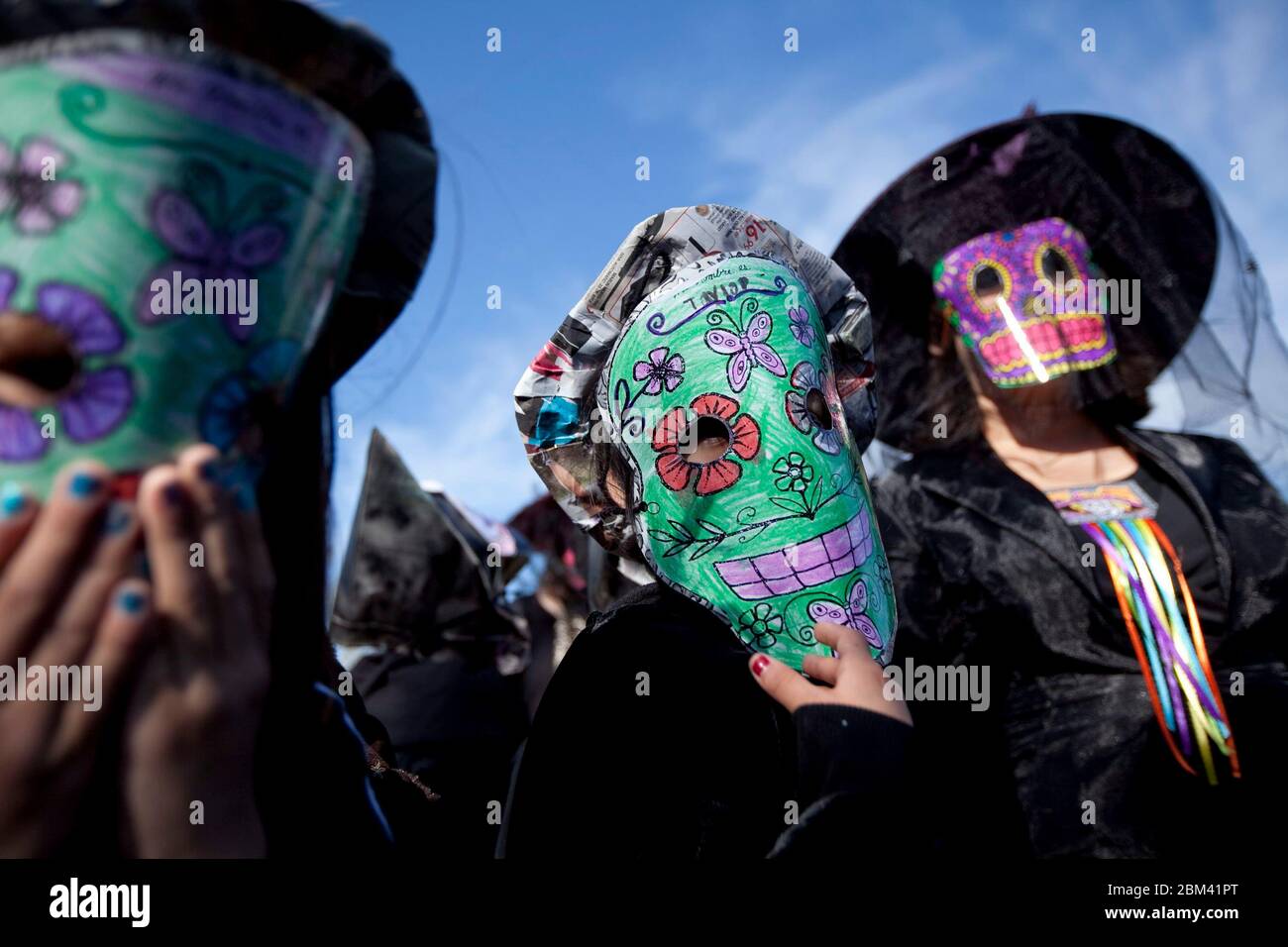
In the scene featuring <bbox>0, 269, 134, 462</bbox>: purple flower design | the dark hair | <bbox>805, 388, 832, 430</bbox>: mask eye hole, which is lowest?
<bbox>0, 269, 134, 462</bbox>: purple flower design

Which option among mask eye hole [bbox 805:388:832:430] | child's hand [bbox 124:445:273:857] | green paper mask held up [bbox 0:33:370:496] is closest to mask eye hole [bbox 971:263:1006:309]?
mask eye hole [bbox 805:388:832:430]

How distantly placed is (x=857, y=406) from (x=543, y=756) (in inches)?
47.1

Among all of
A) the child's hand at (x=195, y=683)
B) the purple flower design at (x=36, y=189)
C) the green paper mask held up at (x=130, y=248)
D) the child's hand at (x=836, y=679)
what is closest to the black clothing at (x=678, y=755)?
the child's hand at (x=836, y=679)

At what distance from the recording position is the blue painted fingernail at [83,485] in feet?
3.80

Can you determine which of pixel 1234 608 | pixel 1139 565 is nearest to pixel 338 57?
pixel 1139 565

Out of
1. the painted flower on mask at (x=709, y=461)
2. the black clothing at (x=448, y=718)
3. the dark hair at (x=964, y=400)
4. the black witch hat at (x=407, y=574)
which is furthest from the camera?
the black witch hat at (x=407, y=574)

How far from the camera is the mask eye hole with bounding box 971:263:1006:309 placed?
3410 mm

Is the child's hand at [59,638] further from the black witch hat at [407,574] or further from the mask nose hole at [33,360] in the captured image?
the black witch hat at [407,574]

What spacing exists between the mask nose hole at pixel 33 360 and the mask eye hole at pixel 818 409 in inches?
54.3

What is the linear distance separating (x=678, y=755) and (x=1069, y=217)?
2.58 m

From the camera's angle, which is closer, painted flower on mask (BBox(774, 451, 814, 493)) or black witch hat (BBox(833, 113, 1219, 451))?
painted flower on mask (BBox(774, 451, 814, 493))

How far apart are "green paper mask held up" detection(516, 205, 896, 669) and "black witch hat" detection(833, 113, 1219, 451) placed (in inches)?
50.3

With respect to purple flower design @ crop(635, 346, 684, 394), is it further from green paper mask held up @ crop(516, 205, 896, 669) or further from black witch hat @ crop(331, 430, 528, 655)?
black witch hat @ crop(331, 430, 528, 655)

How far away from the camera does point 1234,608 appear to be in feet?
9.89
